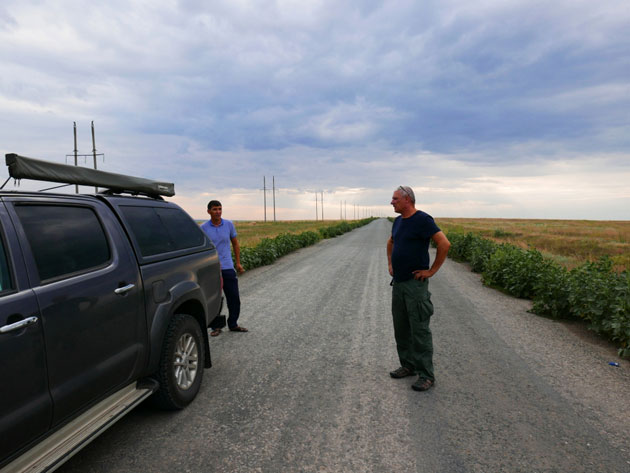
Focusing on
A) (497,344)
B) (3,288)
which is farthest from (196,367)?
(497,344)

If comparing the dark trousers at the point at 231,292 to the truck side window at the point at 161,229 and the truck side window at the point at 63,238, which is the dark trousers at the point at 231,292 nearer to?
the truck side window at the point at 161,229

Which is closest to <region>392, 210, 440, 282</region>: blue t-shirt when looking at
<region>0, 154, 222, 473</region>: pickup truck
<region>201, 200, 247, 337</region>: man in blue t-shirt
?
<region>0, 154, 222, 473</region>: pickup truck

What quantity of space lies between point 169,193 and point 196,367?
1.96 metres

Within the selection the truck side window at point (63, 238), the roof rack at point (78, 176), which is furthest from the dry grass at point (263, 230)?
the truck side window at point (63, 238)

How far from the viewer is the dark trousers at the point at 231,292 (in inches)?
232

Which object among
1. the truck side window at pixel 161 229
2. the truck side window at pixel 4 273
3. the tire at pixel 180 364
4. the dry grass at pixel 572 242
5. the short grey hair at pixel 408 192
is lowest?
the dry grass at pixel 572 242

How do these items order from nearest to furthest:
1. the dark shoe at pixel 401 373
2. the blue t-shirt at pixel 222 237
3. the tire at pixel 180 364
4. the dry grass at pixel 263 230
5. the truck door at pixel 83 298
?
1. the truck door at pixel 83 298
2. the tire at pixel 180 364
3. the dark shoe at pixel 401 373
4. the blue t-shirt at pixel 222 237
5. the dry grass at pixel 263 230

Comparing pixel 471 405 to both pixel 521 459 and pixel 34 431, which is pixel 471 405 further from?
pixel 34 431

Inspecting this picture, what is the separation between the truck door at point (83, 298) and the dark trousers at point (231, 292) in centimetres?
277

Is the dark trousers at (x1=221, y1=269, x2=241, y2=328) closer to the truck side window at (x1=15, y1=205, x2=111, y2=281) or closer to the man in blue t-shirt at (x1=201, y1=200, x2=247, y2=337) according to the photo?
the man in blue t-shirt at (x1=201, y1=200, x2=247, y2=337)

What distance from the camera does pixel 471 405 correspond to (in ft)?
12.3

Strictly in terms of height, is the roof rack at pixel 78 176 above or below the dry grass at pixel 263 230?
above

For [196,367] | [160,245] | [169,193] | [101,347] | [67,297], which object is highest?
[169,193]

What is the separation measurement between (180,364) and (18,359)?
1.72 metres
